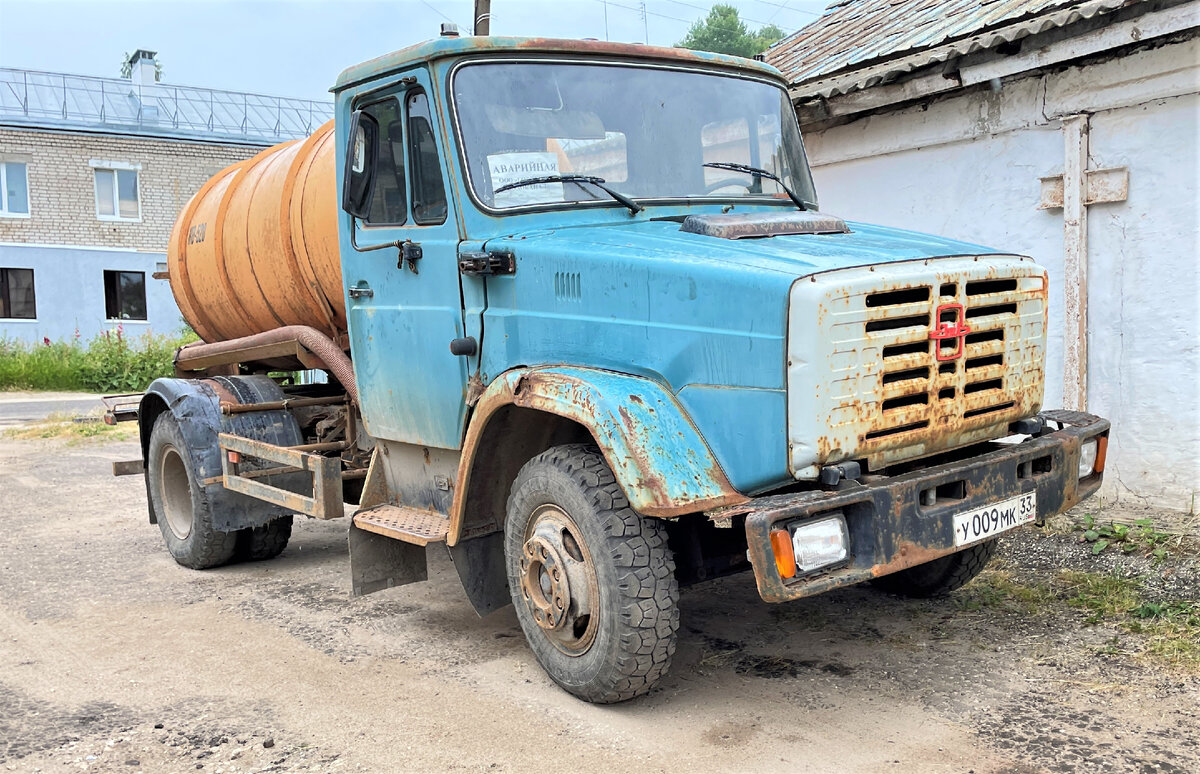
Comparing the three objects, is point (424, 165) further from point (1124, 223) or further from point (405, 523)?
point (1124, 223)

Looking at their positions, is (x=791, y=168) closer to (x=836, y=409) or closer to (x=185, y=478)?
(x=836, y=409)

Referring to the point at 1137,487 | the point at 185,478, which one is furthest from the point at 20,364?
the point at 1137,487

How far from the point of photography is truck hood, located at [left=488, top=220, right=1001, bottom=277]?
11.9 ft

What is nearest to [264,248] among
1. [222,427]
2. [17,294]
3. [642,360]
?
[222,427]

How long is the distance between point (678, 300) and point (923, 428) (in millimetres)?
949

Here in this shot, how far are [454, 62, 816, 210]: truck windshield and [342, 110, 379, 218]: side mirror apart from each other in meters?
0.65

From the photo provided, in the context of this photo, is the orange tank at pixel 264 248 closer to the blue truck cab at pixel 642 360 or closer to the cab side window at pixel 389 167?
the blue truck cab at pixel 642 360

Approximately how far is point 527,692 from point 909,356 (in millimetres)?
1965

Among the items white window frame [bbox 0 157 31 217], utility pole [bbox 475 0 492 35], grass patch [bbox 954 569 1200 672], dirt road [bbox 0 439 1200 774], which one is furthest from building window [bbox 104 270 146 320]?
grass patch [bbox 954 569 1200 672]

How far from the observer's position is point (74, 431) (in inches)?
565

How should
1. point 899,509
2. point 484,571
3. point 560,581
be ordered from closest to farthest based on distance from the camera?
1. point 899,509
2. point 560,581
3. point 484,571

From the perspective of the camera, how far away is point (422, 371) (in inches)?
189

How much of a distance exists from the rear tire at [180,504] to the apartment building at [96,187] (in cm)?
2427

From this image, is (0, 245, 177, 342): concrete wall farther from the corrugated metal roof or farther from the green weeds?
the green weeds
